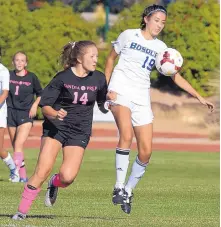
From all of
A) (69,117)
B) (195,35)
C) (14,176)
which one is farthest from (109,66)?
(195,35)

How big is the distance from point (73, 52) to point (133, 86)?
1.47 m

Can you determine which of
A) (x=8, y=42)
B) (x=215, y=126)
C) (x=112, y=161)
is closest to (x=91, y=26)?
(x=8, y=42)

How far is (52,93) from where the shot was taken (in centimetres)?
1182

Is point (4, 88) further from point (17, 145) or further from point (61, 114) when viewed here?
point (61, 114)

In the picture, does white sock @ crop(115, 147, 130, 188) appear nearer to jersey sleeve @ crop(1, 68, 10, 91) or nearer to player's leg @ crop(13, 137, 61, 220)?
player's leg @ crop(13, 137, 61, 220)

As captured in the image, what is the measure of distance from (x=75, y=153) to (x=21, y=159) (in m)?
7.19

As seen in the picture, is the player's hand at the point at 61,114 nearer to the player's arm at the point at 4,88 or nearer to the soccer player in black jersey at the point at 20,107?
→ the player's arm at the point at 4,88

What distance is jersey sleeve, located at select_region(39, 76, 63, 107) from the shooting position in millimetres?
11797

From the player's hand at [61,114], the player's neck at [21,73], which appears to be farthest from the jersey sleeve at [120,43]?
the player's neck at [21,73]

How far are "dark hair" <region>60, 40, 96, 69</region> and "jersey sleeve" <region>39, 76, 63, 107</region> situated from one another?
321mm

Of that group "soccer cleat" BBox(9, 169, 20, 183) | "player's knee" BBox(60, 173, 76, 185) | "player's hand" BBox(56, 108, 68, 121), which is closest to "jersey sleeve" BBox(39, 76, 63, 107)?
"player's hand" BBox(56, 108, 68, 121)

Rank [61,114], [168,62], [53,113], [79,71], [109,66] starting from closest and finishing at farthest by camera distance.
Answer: [61,114] → [53,113] → [79,71] → [109,66] → [168,62]

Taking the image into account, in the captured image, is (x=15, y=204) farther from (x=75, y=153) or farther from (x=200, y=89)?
(x=200, y=89)

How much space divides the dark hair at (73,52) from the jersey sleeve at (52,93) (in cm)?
32
